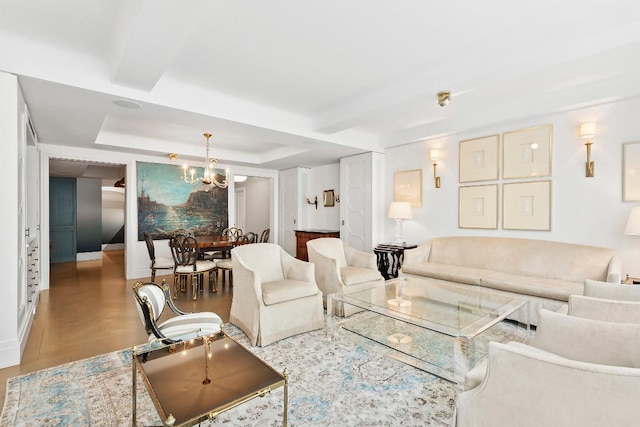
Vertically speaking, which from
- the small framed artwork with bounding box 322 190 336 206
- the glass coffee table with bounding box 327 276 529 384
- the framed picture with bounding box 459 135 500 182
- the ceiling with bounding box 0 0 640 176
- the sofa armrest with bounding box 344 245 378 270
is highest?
the ceiling with bounding box 0 0 640 176

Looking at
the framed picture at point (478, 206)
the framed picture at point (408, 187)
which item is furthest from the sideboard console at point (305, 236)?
the framed picture at point (478, 206)

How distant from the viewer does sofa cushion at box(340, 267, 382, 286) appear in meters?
3.77

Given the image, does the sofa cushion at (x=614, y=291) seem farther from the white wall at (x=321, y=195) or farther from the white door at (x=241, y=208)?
the white door at (x=241, y=208)

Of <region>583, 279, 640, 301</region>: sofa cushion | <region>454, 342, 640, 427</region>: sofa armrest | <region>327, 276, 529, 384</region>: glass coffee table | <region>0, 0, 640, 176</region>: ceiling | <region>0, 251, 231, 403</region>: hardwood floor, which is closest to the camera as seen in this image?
<region>454, 342, 640, 427</region>: sofa armrest

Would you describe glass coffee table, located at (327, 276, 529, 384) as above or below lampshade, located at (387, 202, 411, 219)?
below

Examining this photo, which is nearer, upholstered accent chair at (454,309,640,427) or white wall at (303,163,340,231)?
upholstered accent chair at (454,309,640,427)

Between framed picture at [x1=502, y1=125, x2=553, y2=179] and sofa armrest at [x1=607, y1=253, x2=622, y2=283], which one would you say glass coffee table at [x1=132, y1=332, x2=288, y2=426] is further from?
framed picture at [x1=502, y1=125, x2=553, y2=179]

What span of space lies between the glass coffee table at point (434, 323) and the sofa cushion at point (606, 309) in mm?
631

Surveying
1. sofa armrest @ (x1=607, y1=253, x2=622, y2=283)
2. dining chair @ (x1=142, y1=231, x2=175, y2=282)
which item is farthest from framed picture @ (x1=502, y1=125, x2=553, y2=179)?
dining chair @ (x1=142, y1=231, x2=175, y2=282)

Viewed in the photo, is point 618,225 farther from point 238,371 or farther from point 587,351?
point 238,371

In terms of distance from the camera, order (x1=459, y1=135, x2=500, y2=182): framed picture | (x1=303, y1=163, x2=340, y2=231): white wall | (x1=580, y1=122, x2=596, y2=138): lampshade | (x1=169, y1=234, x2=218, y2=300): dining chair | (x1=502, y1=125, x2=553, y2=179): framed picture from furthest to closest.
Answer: (x1=303, y1=163, x2=340, y2=231): white wall → (x1=169, y1=234, x2=218, y2=300): dining chair → (x1=459, y1=135, x2=500, y2=182): framed picture → (x1=502, y1=125, x2=553, y2=179): framed picture → (x1=580, y1=122, x2=596, y2=138): lampshade

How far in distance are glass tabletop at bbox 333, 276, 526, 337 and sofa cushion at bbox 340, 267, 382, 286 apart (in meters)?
0.30

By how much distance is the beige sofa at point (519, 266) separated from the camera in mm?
3215

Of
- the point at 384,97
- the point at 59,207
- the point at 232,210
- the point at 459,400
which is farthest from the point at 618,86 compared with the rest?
the point at 59,207
